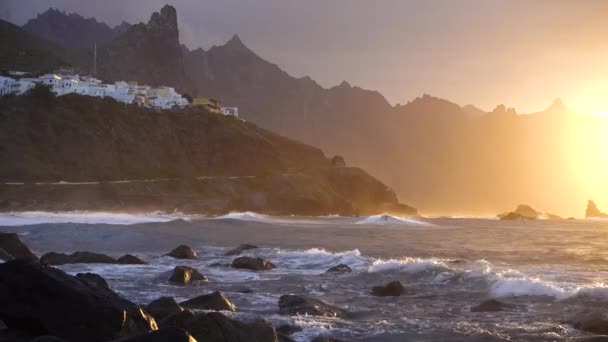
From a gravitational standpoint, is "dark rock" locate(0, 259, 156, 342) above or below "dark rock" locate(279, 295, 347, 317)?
above

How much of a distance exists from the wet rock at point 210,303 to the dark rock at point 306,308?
135cm

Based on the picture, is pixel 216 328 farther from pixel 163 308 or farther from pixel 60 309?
pixel 163 308

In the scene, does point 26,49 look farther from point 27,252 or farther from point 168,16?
point 27,252

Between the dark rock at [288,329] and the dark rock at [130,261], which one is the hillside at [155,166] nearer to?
the dark rock at [130,261]

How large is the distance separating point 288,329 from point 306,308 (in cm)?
225

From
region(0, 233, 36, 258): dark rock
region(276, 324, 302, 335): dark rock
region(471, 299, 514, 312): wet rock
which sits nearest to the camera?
region(276, 324, 302, 335): dark rock

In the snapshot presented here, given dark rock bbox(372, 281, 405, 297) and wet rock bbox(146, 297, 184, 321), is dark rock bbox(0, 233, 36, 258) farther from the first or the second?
dark rock bbox(372, 281, 405, 297)

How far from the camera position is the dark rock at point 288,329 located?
1404cm

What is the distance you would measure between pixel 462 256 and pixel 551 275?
10.3 m

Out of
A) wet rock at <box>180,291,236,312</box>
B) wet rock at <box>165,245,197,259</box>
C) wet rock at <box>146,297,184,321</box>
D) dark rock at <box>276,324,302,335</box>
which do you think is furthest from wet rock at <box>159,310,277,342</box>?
wet rock at <box>165,245,197,259</box>

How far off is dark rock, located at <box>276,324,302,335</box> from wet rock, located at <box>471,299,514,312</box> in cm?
570

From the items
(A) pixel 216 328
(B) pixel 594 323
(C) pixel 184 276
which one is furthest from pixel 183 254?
(A) pixel 216 328

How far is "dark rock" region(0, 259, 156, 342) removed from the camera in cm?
1029

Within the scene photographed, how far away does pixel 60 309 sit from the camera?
34.4ft
